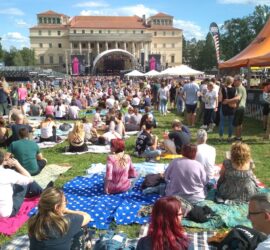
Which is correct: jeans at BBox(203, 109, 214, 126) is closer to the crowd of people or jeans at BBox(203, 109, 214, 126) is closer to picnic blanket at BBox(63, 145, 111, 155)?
the crowd of people

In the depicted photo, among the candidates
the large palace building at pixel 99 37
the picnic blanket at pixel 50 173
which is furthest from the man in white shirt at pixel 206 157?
the large palace building at pixel 99 37

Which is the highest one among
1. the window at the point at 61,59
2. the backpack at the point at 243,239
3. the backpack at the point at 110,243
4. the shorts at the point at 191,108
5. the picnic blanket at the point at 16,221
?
the window at the point at 61,59

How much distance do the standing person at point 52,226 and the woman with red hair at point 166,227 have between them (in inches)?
31.5

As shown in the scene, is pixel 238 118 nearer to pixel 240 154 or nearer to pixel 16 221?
pixel 240 154

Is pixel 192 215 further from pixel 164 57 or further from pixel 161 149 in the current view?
pixel 164 57

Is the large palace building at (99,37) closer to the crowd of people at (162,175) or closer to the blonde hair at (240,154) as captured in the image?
the crowd of people at (162,175)

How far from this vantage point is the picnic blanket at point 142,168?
7376mm

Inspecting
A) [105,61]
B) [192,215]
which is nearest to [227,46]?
[105,61]

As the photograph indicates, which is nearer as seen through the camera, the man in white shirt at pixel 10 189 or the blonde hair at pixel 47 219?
the blonde hair at pixel 47 219

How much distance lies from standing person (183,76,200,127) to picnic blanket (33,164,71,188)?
18.6ft

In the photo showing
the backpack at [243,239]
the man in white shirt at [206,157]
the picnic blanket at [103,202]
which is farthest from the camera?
the man in white shirt at [206,157]

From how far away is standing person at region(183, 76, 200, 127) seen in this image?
40.4 ft

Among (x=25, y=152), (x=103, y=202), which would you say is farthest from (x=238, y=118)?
(x=25, y=152)

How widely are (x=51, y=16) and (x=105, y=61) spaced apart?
3436cm
